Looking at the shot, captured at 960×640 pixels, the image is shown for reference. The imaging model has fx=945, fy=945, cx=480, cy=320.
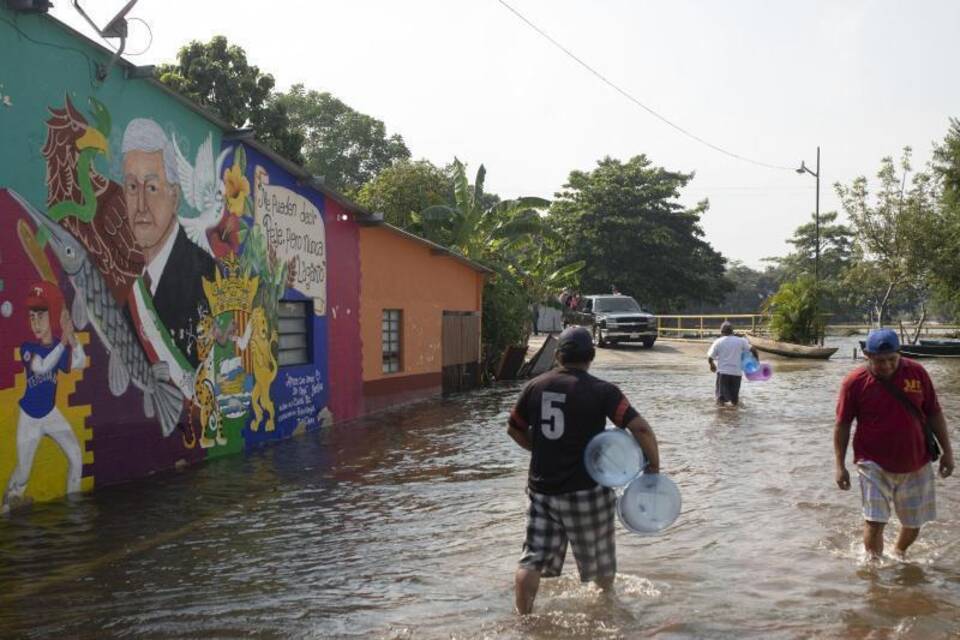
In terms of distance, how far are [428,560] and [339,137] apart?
6265cm

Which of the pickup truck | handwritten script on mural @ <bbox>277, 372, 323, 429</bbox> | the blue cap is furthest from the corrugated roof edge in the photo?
the pickup truck

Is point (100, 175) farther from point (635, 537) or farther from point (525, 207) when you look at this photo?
point (525, 207)

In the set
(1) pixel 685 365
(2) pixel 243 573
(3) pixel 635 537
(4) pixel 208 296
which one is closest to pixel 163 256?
(4) pixel 208 296

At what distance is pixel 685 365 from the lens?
30.2 metres

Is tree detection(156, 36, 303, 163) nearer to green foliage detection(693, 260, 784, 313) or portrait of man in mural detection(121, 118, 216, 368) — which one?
portrait of man in mural detection(121, 118, 216, 368)

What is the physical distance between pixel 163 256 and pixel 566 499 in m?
7.60

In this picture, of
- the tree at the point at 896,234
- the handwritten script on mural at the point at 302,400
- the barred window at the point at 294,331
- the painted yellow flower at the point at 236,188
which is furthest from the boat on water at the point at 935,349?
the painted yellow flower at the point at 236,188

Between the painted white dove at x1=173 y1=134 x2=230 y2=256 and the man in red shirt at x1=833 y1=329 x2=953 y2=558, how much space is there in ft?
27.7

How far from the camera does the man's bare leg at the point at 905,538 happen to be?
654cm

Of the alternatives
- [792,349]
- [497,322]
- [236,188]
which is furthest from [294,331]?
[792,349]

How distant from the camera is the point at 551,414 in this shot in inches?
209

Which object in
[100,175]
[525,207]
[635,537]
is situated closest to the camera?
[635,537]

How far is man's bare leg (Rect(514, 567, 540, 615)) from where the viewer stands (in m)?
5.37

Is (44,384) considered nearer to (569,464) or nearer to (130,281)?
(130,281)
